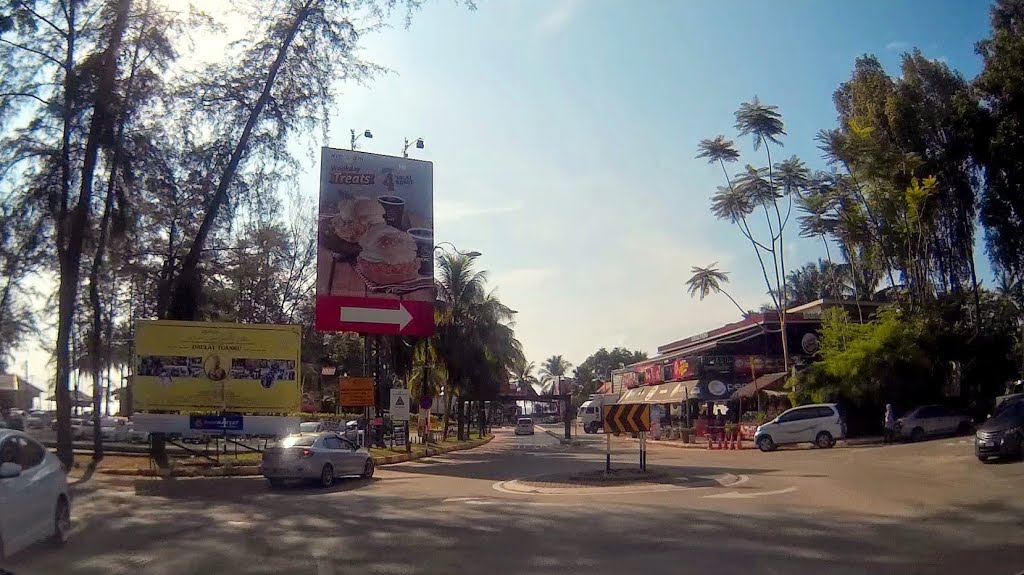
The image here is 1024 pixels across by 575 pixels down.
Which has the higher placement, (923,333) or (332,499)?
(923,333)

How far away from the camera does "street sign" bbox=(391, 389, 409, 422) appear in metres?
32.9

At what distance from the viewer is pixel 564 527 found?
12.3 meters

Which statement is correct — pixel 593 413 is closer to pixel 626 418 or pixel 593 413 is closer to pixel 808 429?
pixel 808 429

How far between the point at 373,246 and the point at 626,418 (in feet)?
52.6

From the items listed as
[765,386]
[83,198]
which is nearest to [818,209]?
[765,386]

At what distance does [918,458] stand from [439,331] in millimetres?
27871

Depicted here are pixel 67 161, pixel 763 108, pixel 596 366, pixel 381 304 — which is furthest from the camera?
pixel 596 366

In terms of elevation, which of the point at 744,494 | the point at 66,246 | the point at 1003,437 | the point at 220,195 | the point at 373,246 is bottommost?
the point at 744,494

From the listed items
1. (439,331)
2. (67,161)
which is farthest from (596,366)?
(67,161)

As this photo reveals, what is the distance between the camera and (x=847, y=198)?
44375mm

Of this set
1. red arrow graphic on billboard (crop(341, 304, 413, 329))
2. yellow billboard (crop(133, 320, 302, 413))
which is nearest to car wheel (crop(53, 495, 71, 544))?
yellow billboard (crop(133, 320, 302, 413))

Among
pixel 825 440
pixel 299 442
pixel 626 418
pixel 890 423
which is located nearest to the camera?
pixel 626 418

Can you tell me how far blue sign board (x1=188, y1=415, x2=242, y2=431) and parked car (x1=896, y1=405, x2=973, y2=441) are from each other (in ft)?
88.3

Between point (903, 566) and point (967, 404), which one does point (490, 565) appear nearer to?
point (903, 566)
